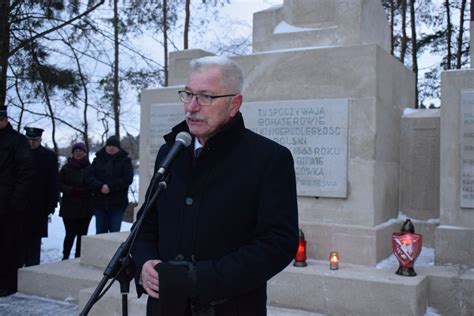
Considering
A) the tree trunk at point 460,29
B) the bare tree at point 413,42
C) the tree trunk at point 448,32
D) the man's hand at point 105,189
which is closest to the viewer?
the man's hand at point 105,189

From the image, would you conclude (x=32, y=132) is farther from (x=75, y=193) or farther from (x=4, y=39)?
(x=4, y=39)

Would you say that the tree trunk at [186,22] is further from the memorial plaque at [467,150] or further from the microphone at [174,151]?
the microphone at [174,151]

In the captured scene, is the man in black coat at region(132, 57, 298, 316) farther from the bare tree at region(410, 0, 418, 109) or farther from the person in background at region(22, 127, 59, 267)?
the bare tree at region(410, 0, 418, 109)

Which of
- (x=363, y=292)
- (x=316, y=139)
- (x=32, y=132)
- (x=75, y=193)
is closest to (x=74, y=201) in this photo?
(x=75, y=193)

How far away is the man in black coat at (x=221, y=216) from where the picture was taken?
1.72 metres

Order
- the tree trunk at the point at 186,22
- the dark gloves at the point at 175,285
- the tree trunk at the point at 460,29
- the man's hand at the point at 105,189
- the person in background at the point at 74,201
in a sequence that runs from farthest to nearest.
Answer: the tree trunk at the point at 186,22 < the tree trunk at the point at 460,29 < the person in background at the point at 74,201 < the man's hand at the point at 105,189 < the dark gloves at the point at 175,285

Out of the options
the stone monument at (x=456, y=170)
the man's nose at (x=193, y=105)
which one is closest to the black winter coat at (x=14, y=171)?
the man's nose at (x=193, y=105)

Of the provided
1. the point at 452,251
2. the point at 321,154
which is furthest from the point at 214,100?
the point at 452,251

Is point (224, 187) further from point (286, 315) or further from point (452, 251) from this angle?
point (452, 251)

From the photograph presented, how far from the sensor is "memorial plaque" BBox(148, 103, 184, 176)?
599 centimetres

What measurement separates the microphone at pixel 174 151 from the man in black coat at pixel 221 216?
2.1 inches

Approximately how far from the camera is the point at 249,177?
6.15 feet

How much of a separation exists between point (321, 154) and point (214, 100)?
305 cm

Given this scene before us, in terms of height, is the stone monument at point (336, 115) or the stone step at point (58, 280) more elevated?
the stone monument at point (336, 115)
